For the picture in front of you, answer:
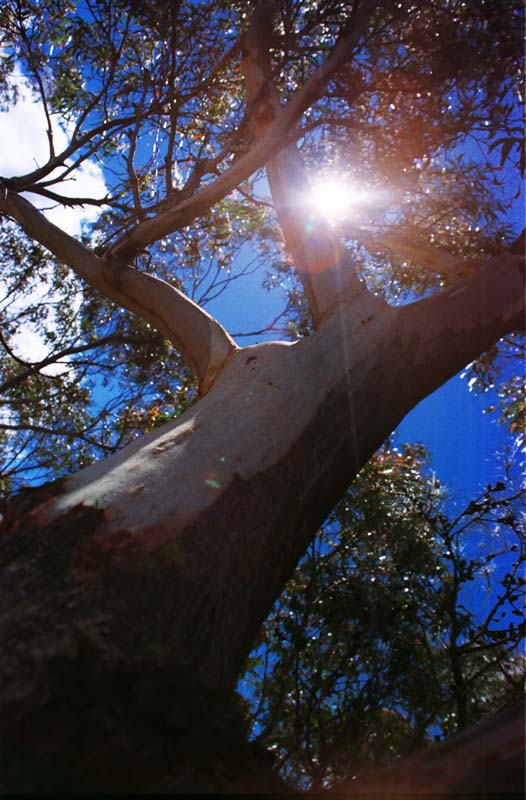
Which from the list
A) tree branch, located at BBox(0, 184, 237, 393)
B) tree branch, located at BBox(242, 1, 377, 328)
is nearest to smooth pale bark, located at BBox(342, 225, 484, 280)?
tree branch, located at BBox(242, 1, 377, 328)

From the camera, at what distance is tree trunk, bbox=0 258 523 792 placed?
101cm

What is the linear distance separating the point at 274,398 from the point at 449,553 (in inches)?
59.5

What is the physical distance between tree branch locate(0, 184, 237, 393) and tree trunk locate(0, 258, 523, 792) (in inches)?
8.9

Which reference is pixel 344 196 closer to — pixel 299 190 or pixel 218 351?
pixel 299 190

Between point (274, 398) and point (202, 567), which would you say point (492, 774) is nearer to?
point (202, 567)

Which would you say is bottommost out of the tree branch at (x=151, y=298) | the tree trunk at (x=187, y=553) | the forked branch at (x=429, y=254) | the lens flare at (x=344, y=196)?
the tree trunk at (x=187, y=553)

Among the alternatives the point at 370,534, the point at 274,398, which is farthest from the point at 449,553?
the point at 274,398

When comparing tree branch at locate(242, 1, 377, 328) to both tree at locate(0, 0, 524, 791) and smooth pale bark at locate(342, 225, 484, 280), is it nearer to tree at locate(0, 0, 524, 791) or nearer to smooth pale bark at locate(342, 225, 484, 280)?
tree at locate(0, 0, 524, 791)

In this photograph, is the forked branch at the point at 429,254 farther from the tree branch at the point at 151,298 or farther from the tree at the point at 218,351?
the tree branch at the point at 151,298

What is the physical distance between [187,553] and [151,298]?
7.16 ft

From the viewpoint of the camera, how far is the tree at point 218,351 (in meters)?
1.11

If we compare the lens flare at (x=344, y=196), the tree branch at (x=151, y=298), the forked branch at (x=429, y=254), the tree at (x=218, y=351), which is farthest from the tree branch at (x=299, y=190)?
the lens flare at (x=344, y=196)

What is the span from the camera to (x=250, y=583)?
165 cm

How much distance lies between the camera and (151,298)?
340 centimetres
